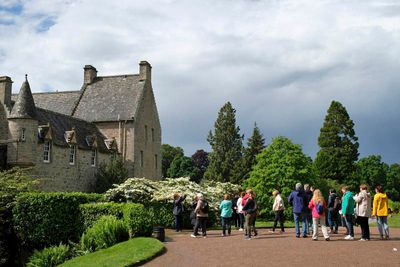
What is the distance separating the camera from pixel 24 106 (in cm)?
3403

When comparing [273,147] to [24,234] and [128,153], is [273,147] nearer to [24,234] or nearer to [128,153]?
[128,153]

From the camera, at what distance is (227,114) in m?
64.6

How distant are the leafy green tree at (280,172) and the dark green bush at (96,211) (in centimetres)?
1934

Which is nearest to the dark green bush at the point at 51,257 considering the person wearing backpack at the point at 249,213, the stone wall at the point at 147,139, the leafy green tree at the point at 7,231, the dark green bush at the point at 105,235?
the dark green bush at the point at 105,235

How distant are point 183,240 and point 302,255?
275 inches

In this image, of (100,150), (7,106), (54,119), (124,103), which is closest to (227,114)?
(124,103)

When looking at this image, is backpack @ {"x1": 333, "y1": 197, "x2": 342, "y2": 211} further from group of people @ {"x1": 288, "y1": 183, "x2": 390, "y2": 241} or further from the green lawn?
the green lawn

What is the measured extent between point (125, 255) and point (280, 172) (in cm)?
2563

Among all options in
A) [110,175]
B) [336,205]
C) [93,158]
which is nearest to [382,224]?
[336,205]

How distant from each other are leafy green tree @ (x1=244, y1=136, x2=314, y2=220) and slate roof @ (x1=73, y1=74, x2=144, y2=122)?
43.3 feet

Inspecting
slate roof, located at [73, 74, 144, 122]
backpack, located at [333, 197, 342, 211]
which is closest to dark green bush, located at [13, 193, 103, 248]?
backpack, located at [333, 197, 342, 211]

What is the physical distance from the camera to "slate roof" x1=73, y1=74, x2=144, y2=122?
45.7 m

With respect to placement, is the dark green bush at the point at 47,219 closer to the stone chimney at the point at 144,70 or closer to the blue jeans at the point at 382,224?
the blue jeans at the point at 382,224

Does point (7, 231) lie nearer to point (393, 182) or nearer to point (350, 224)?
point (350, 224)
